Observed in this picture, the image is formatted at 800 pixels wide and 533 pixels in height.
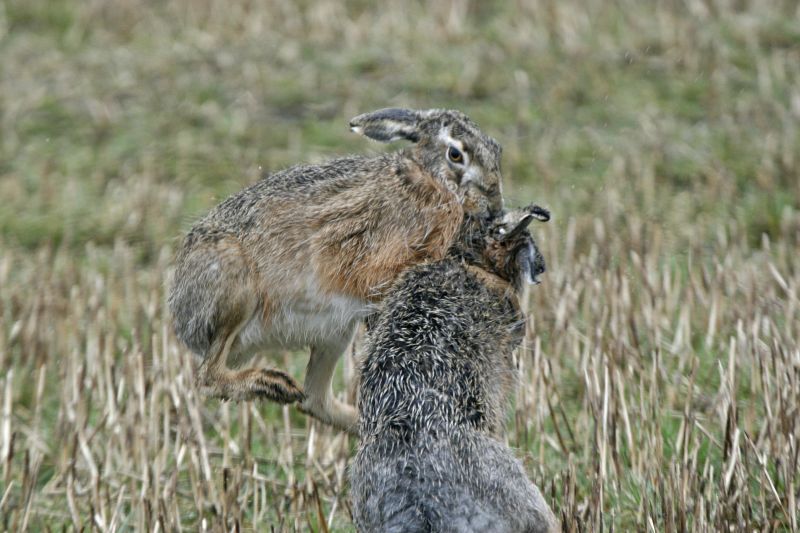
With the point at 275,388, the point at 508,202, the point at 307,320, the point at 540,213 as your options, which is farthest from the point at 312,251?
the point at 508,202

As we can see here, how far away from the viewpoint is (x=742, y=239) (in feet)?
26.6

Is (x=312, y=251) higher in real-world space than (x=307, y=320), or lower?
higher

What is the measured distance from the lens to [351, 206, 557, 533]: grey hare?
13.9 ft

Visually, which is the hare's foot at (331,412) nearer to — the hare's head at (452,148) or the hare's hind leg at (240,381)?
the hare's hind leg at (240,381)

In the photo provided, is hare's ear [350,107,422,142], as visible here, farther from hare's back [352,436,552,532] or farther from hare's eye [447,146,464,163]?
hare's back [352,436,552,532]

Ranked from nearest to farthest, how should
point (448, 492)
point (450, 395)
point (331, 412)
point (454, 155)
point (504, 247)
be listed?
point (448, 492) → point (450, 395) → point (504, 247) → point (454, 155) → point (331, 412)

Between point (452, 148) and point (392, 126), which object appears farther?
point (392, 126)

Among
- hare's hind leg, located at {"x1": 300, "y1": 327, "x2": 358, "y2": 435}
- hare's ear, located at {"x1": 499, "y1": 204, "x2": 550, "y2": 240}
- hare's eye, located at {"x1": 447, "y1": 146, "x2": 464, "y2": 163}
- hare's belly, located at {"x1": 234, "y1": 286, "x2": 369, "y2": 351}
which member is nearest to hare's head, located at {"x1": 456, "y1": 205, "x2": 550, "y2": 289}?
hare's ear, located at {"x1": 499, "y1": 204, "x2": 550, "y2": 240}

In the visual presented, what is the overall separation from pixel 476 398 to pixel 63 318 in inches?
143

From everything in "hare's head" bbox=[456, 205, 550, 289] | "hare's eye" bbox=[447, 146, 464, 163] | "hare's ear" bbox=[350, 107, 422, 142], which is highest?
"hare's ear" bbox=[350, 107, 422, 142]

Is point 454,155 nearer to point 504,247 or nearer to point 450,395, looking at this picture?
point 504,247

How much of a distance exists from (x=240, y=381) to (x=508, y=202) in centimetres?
191

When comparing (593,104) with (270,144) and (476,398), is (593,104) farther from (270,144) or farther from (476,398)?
(476,398)

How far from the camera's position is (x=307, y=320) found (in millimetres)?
5219
